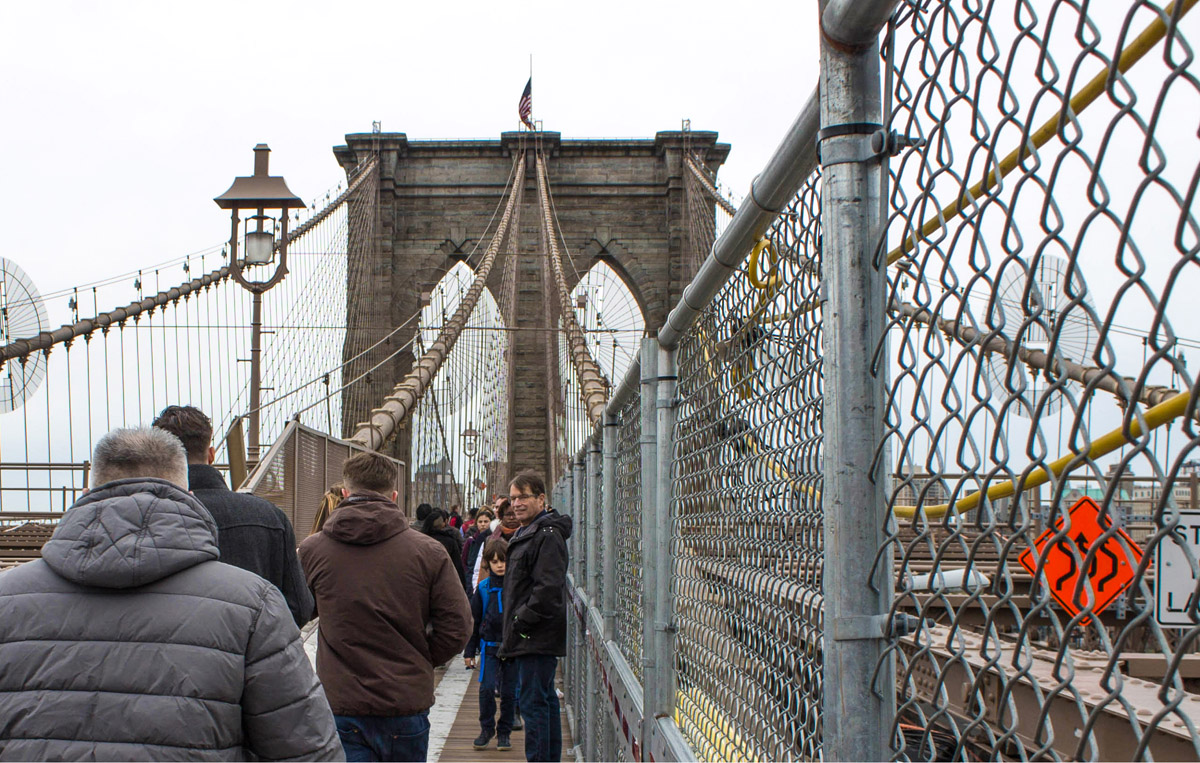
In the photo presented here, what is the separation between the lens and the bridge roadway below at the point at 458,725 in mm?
6477

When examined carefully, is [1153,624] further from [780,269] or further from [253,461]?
[253,461]

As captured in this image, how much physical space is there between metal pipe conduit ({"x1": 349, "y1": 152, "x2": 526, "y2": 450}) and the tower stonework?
2.07 m

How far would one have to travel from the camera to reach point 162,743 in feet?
5.70

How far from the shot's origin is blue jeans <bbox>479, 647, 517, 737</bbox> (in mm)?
6488

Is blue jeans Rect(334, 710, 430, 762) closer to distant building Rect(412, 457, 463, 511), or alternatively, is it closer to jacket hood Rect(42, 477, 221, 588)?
jacket hood Rect(42, 477, 221, 588)

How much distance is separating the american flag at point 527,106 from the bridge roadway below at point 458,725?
25.4 metres

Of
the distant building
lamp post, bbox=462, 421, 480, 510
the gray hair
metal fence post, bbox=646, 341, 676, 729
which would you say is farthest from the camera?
lamp post, bbox=462, 421, 480, 510

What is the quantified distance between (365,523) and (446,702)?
5340 millimetres

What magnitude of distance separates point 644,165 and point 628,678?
3087 cm

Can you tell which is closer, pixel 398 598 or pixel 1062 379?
pixel 1062 379

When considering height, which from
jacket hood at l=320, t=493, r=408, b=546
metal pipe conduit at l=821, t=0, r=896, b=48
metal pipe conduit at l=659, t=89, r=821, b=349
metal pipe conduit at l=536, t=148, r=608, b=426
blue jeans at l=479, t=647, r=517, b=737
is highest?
metal pipe conduit at l=536, t=148, r=608, b=426

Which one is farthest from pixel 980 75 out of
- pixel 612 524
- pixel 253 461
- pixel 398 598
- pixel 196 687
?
pixel 253 461

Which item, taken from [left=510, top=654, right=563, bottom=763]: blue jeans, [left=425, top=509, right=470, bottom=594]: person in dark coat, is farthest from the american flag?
[left=510, top=654, right=563, bottom=763]: blue jeans

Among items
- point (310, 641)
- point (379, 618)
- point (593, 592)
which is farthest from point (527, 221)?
point (379, 618)
